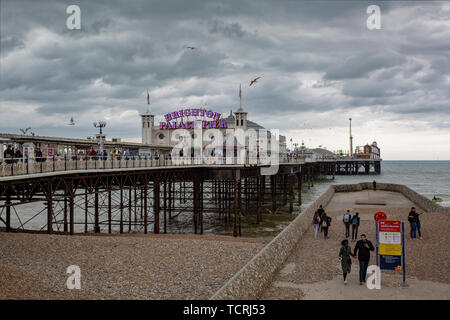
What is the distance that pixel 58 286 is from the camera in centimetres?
1202

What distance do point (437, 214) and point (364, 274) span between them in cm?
1675

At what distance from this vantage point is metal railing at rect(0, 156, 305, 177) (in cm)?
1545

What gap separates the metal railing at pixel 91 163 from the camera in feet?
50.7

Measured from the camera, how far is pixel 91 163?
21.5 meters

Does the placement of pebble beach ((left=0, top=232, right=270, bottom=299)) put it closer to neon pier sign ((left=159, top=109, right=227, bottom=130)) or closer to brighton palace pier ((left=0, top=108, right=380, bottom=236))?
brighton palace pier ((left=0, top=108, right=380, bottom=236))

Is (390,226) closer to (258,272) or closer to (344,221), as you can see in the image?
(258,272)

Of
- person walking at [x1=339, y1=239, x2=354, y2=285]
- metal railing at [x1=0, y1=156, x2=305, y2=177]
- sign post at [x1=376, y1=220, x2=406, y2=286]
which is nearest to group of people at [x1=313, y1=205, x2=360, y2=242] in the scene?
sign post at [x1=376, y1=220, x2=406, y2=286]

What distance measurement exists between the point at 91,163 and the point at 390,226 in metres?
16.4

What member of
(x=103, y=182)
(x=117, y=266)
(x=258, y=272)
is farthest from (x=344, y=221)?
(x=103, y=182)

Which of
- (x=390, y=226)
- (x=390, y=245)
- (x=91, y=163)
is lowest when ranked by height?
(x=390, y=245)

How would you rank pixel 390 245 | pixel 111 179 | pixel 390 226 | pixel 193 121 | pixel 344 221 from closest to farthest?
pixel 390 226 → pixel 390 245 → pixel 344 221 → pixel 111 179 → pixel 193 121

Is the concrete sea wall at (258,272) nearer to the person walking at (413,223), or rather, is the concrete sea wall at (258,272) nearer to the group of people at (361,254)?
the group of people at (361,254)

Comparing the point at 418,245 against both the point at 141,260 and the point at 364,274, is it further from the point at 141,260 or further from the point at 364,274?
the point at 141,260
